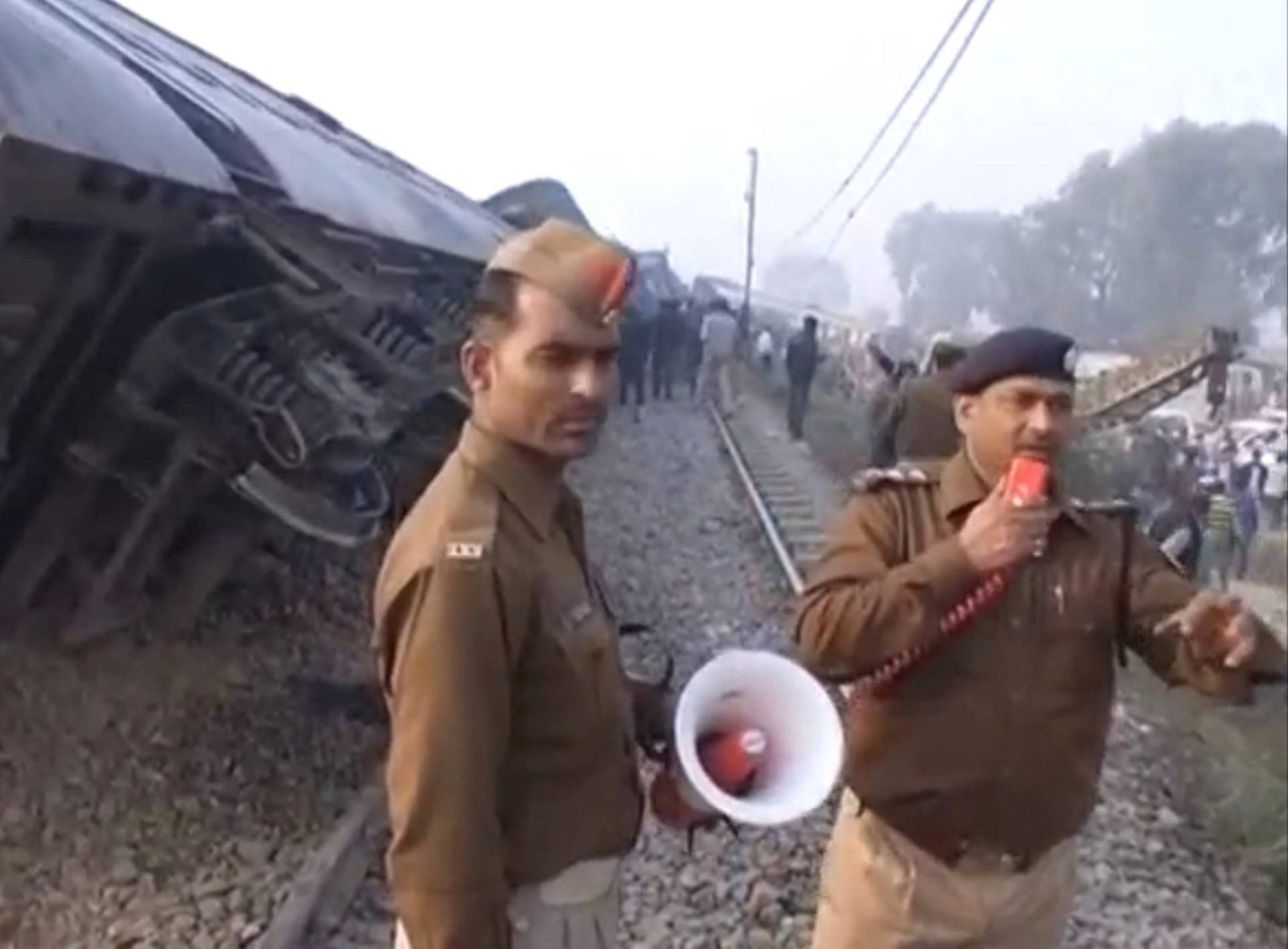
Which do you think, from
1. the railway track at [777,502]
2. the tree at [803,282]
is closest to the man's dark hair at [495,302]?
the railway track at [777,502]

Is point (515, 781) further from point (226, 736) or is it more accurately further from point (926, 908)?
point (226, 736)

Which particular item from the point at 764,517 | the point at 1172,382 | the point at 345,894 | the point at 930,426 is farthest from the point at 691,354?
the point at 930,426

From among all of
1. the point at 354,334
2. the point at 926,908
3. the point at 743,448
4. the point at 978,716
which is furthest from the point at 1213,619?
the point at 743,448

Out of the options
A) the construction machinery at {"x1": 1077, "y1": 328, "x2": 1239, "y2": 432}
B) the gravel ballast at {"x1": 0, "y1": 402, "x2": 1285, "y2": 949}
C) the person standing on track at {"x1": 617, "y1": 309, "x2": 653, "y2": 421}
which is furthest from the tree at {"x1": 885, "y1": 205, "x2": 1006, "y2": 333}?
the gravel ballast at {"x1": 0, "y1": 402, "x2": 1285, "y2": 949}

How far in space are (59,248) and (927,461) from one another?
2.50 metres

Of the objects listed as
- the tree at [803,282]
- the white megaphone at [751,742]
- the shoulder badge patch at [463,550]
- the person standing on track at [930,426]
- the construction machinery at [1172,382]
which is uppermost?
the tree at [803,282]

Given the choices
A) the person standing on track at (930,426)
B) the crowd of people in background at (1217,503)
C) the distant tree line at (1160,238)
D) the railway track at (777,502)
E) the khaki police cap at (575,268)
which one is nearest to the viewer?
the khaki police cap at (575,268)

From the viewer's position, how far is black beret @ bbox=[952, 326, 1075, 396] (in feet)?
7.75

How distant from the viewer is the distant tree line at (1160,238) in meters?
50.6

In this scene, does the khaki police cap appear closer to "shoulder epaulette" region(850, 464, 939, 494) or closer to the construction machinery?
"shoulder epaulette" region(850, 464, 939, 494)

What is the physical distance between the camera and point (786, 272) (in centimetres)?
9775

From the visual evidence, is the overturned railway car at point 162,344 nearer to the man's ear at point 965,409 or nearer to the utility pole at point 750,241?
the man's ear at point 965,409

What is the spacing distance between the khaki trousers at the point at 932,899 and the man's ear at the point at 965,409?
2.02ft

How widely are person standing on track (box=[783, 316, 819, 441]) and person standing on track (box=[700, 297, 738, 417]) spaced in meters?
3.65
